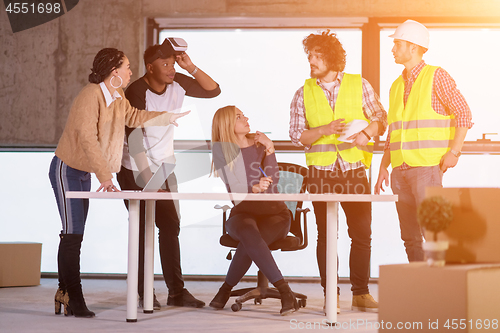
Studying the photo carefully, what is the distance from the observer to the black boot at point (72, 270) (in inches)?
111

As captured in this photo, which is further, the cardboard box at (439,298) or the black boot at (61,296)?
the black boot at (61,296)

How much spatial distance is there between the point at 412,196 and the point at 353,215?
0.35 meters

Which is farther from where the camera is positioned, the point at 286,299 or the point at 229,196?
the point at 286,299

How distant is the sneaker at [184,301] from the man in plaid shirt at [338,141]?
762 millimetres

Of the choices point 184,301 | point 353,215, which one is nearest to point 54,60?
point 184,301

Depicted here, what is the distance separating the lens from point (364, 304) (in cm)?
312

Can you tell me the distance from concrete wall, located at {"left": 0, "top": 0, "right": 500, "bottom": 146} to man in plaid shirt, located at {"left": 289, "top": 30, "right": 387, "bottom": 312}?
167 cm

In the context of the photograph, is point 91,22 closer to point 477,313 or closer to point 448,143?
point 448,143

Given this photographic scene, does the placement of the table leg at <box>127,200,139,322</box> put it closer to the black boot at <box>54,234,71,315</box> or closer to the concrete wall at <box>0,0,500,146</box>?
the black boot at <box>54,234,71,315</box>

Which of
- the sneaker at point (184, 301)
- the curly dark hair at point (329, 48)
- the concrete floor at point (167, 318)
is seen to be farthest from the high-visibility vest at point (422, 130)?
the sneaker at point (184, 301)

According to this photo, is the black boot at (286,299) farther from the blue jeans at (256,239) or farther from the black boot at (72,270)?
the black boot at (72,270)

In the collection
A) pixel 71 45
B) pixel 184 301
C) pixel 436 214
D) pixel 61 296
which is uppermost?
pixel 71 45

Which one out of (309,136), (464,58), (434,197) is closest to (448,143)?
(309,136)

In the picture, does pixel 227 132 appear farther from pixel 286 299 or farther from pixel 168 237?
pixel 286 299
